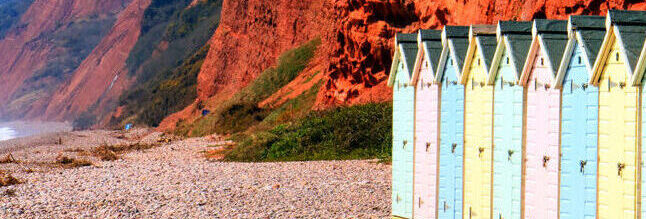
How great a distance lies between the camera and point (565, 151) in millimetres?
6988

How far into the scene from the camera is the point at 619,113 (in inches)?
254

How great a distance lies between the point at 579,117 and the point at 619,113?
431 mm

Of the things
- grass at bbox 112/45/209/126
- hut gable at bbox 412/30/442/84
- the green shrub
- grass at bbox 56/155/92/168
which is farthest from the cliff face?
the green shrub

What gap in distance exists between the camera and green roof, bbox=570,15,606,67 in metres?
6.76

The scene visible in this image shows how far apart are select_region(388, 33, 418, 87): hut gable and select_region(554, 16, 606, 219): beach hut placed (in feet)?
7.20

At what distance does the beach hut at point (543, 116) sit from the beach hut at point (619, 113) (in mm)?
504

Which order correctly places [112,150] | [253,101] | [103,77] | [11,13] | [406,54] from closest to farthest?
[406,54]
[112,150]
[253,101]
[103,77]
[11,13]

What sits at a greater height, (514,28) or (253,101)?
(253,101)

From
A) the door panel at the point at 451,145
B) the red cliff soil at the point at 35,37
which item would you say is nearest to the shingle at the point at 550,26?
the door panel at the point at 451,145

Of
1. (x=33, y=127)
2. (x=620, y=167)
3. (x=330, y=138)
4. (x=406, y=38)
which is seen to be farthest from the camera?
(x=33, y=127)

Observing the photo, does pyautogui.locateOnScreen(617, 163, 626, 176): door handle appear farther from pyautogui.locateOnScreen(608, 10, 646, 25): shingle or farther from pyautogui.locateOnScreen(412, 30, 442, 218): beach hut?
pyautogui.locateOnScreen(412, 30, 442, 218): beach hut

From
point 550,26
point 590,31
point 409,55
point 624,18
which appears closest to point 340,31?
point 409,55

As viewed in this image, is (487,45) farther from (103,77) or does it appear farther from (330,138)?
(103,77)

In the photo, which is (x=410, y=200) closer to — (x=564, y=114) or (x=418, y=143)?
(x=418, y=143)
